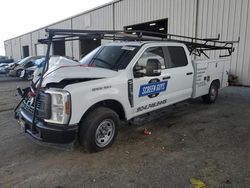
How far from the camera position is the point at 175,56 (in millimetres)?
5344

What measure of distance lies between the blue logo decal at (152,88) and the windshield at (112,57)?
0.62m

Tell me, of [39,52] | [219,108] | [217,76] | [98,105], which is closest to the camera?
[98,105]

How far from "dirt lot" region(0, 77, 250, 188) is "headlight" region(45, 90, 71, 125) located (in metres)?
0.74

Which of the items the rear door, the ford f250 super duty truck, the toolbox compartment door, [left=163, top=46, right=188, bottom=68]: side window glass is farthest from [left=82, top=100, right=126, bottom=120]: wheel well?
the toolbox compartment door

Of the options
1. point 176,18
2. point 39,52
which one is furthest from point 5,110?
point 39,52

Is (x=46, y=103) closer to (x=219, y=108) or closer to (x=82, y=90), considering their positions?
(x=82, y=90)

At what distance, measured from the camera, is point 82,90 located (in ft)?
11.2

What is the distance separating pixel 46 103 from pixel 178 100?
11.1 ft

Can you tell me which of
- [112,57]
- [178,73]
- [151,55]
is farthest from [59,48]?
[151,55]

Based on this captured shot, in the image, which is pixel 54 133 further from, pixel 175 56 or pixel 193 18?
pixel 193 18

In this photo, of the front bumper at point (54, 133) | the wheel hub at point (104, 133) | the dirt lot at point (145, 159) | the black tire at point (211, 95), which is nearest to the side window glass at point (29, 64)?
the dirt lot at point (145, 159)

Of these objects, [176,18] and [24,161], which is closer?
[24,161]

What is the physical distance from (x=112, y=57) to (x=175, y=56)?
1.71 m

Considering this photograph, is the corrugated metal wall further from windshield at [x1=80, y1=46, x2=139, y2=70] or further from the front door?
windshield at [x1=80, y1=46, x2=139, y2=70]
